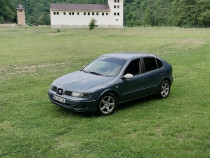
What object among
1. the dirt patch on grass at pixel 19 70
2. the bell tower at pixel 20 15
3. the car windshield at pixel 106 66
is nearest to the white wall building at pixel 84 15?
the bell tower at pixel 20 15

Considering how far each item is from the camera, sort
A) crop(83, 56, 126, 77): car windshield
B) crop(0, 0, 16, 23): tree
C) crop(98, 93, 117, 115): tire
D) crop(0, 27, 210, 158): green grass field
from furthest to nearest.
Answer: crop(0, 0, 16, 23): tree → crop(83, 56, 126, 77): car windshield → crop(98, 93, 117, 115): tire → crop(0, 27, 210, 158): green grass field

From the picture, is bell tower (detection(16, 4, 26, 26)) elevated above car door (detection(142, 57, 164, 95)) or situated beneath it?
elevated above

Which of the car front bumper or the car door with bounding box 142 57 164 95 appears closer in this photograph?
the car front bumper

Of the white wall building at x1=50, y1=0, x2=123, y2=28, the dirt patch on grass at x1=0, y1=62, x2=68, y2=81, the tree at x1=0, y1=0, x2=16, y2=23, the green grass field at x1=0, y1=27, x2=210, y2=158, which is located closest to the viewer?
the green grass field at x1=0, y1=27, x2=210, y2=158

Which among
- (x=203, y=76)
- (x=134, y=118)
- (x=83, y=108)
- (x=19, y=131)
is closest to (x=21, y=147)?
(x=19, y=131)

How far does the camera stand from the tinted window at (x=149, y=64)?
880 cm

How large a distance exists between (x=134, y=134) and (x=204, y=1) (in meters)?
100

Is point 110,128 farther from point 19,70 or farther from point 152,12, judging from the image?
point 152,12

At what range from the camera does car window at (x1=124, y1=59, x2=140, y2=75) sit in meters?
8.25

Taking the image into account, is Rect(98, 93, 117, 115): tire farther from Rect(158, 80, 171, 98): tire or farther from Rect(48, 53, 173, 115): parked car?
Rect(158, 80, 171, 98): tire

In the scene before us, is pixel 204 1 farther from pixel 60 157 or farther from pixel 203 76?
pixel 60 157

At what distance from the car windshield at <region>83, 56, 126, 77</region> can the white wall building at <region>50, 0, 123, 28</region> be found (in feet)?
262

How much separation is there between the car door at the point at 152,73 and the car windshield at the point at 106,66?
34.8 inches

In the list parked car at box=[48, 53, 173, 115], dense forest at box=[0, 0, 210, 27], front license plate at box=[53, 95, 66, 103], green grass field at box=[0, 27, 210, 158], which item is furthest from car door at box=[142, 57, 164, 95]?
dense forest at box=[0, 0, 210, 27]
